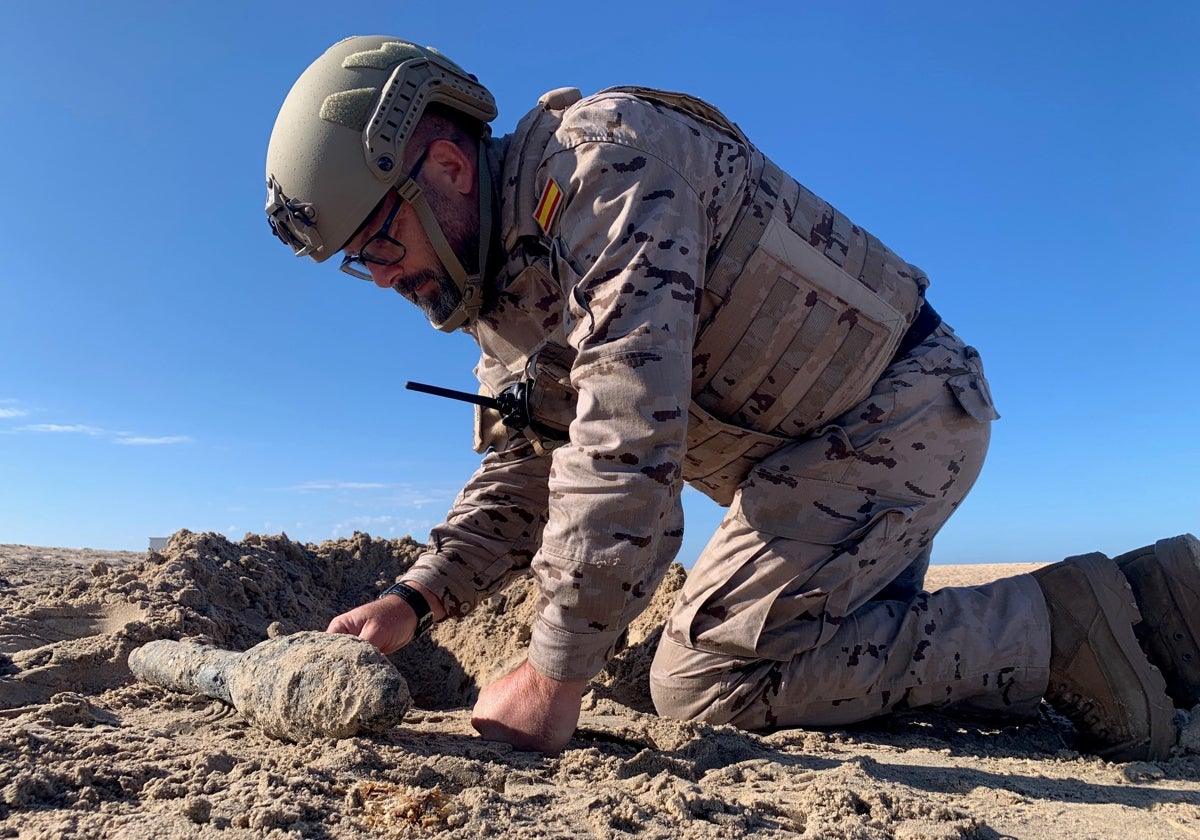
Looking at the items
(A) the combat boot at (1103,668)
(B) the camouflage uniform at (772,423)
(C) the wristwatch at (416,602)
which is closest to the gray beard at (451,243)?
(B) the camouflage uniform at (772,423)

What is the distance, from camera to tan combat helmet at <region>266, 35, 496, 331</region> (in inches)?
108

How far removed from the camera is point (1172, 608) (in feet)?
9.66

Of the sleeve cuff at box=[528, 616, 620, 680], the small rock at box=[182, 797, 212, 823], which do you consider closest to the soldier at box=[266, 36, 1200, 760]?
the sleeve cuff at box=[528, 616, 620, 680]

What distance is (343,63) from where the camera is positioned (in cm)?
289

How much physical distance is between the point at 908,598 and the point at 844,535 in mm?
532

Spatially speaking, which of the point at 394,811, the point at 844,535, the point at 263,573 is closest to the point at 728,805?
the point at 394,811

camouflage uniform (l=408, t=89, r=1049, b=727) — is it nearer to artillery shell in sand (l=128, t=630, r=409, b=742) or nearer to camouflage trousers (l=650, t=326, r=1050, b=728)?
camouflage trousers (l=650, t=326, r=1050, b=728)

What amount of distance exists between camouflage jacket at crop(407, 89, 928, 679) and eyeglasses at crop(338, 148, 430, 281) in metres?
0.33

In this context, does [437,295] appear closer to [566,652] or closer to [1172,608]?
[566,652]

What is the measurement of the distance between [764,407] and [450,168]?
133 centimetres

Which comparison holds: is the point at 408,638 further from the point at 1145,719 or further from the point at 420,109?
the point at 1145,719

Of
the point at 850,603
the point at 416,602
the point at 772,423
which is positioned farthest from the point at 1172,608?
the point at 416,602

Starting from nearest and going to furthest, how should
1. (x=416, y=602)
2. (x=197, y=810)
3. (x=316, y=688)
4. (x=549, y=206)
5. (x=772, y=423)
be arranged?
(x=197, y=810), (x=316, y=688), (x=549, y=206), (x=772, y=423), (x=416, y=602)

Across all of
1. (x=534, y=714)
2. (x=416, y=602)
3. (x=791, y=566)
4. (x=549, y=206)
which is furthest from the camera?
(x=416, y=602)
